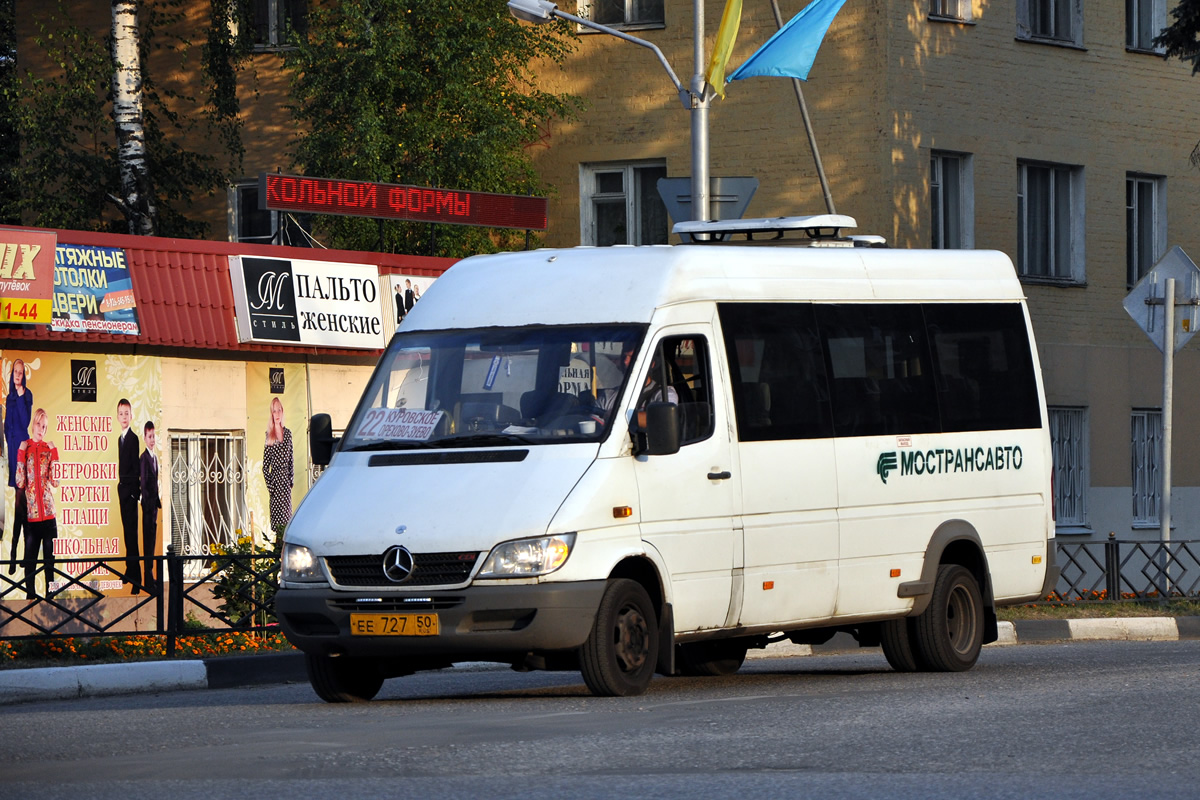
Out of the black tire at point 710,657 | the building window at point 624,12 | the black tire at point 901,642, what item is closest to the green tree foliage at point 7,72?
the building window at point 624,12

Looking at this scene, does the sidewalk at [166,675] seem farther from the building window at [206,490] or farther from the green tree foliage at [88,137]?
the green tree foliage at [88,137]

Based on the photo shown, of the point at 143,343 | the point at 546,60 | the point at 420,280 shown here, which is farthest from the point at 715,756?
the point at 546,60

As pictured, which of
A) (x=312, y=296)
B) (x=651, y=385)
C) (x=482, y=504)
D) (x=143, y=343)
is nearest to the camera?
(x=482, y=504)

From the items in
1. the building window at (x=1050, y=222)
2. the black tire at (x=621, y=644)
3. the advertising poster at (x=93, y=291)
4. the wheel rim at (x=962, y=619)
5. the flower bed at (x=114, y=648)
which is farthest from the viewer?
the building window at (x=1050, y=222)

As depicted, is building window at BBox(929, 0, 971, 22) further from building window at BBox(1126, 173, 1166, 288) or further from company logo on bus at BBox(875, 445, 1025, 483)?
company logo on bus at BBox(875, 445, 1025, 483)

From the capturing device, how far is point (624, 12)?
1126 inches

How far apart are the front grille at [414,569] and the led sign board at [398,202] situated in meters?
11.5

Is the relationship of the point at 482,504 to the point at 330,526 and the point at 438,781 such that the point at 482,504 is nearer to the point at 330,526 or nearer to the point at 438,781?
the point at 330,526

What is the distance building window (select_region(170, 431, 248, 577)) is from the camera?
22.5 m

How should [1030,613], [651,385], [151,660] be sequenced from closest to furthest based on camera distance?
[651,385]
[151,660]
[1030,613]

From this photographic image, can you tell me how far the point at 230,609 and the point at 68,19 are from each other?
16071mm

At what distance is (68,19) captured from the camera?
30.5m

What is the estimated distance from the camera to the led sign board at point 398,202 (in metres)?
23.2

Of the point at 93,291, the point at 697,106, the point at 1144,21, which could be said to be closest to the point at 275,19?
the point at 93,291
